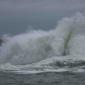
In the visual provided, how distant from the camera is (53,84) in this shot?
92.6 metres

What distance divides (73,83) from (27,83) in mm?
9850

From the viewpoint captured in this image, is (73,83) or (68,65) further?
(68,65)

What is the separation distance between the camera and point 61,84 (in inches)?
3625

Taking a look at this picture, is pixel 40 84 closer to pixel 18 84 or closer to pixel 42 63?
pixel 18 84

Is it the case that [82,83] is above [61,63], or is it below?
below

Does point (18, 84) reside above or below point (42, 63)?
below

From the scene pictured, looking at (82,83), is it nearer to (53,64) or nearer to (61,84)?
(61,84)

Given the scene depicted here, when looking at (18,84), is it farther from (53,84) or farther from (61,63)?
(61,63)

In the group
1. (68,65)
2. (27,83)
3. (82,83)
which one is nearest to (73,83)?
(82,83)

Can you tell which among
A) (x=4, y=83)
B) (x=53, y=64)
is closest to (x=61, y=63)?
(x=53, y=64)

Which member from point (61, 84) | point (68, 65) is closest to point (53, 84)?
point (61, 84)

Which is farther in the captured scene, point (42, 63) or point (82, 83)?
point (42, 63)

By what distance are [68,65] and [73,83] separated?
3833 inches

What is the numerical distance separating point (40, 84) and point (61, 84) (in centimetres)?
432
